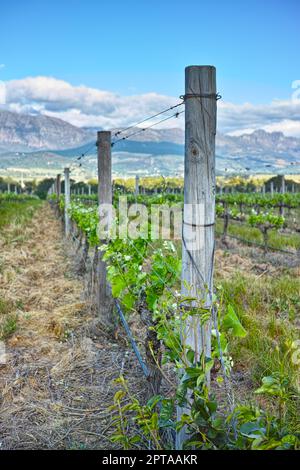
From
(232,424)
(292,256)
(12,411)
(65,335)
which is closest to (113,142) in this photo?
(65,335)

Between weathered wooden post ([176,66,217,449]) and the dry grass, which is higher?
weathered wooden post ([176,66,217,449])

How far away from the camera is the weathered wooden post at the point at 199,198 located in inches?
87.9

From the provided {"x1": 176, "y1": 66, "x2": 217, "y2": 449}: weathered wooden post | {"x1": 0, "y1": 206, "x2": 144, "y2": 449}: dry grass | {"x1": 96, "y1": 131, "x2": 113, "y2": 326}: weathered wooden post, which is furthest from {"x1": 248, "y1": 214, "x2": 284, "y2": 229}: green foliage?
{"x1": 176, "y1": 66, "x2": 217, "y2": 449}: weathered wooden post

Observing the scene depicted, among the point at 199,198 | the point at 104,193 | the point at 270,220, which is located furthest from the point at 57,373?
the point at 270,220

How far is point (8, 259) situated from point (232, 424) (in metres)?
7.41

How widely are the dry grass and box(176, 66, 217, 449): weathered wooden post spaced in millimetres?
1099

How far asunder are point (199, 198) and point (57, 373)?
8.06 ft

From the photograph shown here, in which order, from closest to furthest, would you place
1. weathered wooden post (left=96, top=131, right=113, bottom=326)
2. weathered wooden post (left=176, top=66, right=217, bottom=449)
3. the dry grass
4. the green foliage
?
1. weathered wooden post (left=176, top=66, right=217, bottom=449)
2. the dry grass
3. weathered wooden post (left=96, top=131, right=113, bottom=326)
4. the green foliage

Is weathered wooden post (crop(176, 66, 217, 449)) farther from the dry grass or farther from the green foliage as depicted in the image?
the green foliage

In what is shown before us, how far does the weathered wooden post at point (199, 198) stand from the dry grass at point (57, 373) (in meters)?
1.10

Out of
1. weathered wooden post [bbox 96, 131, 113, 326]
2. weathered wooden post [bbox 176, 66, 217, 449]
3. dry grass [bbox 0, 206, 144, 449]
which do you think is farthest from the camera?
weathered wooden post [bbox 96, 131, 113, 326]

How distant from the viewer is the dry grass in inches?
120

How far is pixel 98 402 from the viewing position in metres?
3.46
